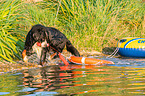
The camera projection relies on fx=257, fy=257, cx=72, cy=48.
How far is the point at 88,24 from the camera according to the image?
37.1ft

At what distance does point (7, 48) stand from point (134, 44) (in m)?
5.19

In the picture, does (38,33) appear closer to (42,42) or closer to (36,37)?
(36,37)

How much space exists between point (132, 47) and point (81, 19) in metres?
2.56

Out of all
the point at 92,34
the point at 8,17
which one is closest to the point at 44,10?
the point at 92,34

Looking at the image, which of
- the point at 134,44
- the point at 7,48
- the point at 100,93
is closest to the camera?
the point at 100,93

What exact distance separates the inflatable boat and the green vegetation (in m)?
0.81

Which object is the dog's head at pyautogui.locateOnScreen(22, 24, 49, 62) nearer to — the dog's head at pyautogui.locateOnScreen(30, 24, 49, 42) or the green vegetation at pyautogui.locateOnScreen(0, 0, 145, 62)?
the dog's head at pyautogui.locateOnScreen(30, 24, 49, 42)

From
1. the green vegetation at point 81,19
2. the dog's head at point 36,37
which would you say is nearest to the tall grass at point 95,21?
the green vegetation at point 81,19

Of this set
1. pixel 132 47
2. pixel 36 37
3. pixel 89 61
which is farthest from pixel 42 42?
pixel 132 47

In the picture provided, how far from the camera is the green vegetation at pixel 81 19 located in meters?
9.39

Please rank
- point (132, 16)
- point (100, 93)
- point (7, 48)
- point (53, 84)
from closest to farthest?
point (100, 93)
point (53, 84)
point (7, 48)
point (132, 16)

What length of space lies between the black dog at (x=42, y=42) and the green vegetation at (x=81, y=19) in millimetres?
1377

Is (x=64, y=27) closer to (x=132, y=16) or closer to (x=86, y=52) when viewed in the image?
(x=86, y=52)

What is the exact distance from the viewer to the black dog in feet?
24.0
